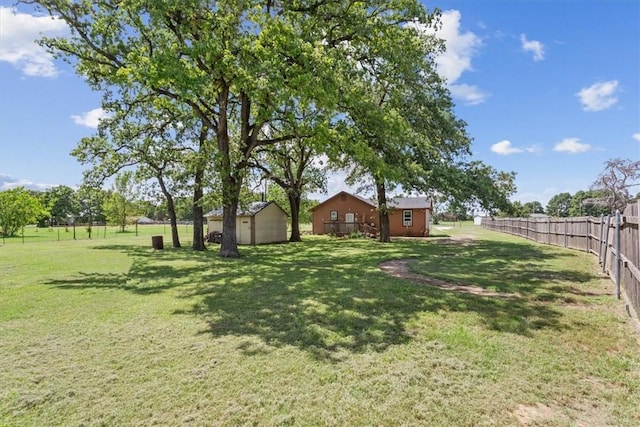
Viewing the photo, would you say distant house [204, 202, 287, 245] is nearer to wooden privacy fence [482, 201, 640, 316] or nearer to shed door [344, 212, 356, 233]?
shed door [344, 212, 356, 233]

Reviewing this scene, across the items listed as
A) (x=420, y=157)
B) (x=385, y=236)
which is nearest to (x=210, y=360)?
(x=420, y=157)

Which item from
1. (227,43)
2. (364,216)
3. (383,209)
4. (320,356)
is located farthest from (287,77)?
(364,216)

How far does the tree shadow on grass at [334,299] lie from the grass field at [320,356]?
0.15ft

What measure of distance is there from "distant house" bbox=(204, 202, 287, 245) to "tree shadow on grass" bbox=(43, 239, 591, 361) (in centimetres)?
1105

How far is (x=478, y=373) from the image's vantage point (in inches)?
141

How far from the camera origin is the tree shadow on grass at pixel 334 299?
4.89 meters

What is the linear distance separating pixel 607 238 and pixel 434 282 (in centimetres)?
462

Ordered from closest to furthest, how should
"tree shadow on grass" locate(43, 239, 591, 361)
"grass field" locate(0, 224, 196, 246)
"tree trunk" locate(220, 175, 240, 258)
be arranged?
"tree shadow on grass" locate(43, 239, 591, 361) < "tree trunk" locate(220, 175, 240, 258) < "grass field" locate(0, 224, 196, 246)

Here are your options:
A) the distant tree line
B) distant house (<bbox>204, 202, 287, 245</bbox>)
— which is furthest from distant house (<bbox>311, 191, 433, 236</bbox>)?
the distant tree line

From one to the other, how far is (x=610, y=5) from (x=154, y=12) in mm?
12092

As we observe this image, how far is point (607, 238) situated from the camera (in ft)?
29.9

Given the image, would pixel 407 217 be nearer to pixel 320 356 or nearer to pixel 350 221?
pixel 350 221

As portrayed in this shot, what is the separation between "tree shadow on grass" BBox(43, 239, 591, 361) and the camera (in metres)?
4.89

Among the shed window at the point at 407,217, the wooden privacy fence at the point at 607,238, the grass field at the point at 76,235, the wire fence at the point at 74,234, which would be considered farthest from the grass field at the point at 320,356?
the wire fence at the point at 74,234
